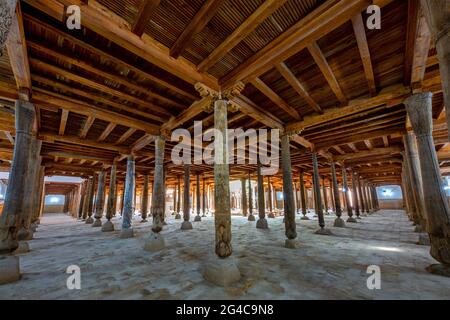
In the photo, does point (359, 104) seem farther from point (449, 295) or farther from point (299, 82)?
point (449, 295)

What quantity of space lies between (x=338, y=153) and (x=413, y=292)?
1035cm

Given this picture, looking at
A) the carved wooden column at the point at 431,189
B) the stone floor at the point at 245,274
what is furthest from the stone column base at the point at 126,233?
the carved wooden column at the point at 431,189

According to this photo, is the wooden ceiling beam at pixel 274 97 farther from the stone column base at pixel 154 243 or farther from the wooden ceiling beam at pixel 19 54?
the stone column base at pixel 154 243

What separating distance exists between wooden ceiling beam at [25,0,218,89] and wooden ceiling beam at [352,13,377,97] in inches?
123

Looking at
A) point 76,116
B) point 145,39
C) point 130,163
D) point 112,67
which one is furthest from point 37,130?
point 145,39

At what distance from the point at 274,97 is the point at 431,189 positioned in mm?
4192

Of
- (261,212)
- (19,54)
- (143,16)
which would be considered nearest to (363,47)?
(143,16)

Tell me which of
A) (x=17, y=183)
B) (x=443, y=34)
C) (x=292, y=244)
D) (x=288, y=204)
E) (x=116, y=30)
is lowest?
(x=292, y=244)

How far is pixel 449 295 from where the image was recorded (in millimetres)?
3008

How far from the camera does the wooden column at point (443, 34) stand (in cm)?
183

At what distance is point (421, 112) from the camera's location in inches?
188

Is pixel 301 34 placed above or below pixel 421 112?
above

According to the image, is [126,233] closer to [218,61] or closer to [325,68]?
[218,61]

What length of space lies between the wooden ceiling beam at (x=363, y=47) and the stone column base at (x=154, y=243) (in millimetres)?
7289
